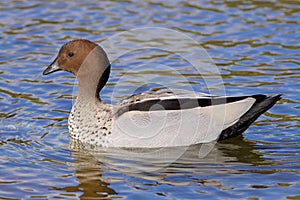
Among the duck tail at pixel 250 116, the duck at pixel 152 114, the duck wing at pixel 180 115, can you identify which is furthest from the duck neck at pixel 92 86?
the duck tail at pixel 250 116

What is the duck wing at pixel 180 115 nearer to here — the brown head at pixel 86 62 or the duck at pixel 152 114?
the duck at pixel 152 114

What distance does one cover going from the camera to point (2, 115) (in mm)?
10547

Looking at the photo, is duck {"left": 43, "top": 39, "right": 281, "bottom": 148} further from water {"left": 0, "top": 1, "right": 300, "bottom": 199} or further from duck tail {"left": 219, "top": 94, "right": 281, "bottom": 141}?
water {"left": 0, "top": 1, "right": 300, "bottom": 199}

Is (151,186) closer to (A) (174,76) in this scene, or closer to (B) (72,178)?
(B) (72,178)

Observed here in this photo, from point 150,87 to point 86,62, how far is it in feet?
5.86

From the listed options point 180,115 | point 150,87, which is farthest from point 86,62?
point 150,87

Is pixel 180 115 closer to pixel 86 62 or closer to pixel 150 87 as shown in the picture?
pixel 86 62

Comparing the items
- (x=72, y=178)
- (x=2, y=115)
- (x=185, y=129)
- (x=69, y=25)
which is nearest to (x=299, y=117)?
(x=185, y=129)

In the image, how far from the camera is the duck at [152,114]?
9.57m

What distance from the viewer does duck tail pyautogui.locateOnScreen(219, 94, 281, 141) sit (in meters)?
9.74

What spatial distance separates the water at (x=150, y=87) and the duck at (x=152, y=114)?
17 centimetres

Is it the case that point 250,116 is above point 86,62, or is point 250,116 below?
below

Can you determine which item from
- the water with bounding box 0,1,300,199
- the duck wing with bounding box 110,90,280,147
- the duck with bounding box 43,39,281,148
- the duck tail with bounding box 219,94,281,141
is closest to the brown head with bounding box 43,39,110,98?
the duck with bounding box 43,39,281,148

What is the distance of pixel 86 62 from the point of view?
33.2 feet
